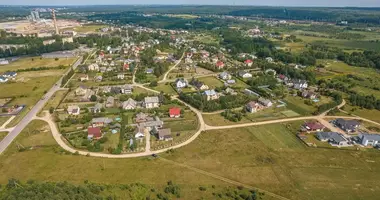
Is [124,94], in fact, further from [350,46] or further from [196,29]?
[196,29]

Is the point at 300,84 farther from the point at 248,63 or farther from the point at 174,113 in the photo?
the point at 174,113

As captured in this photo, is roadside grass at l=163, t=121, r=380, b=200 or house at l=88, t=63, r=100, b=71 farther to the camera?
house at l=88, t=63, r=100, b=71

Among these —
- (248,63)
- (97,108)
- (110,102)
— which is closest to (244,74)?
(248,63)

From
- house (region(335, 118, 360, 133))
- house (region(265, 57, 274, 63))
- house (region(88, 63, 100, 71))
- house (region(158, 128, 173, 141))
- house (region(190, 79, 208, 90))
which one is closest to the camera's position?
house (region(158, 128, 173, 141))

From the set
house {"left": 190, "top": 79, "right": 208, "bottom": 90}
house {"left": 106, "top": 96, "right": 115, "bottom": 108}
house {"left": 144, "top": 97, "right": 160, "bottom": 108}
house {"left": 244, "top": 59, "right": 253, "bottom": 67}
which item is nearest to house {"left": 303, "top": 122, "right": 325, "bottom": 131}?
house {"left": 190, "top": 79, "right": 208, "bottom": 90}

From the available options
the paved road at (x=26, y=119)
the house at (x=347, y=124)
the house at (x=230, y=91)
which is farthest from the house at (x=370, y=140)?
the paved road at (x=26, y=119)

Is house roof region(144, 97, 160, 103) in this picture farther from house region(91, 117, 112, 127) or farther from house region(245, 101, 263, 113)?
house region(245, 101, 263, 113)
